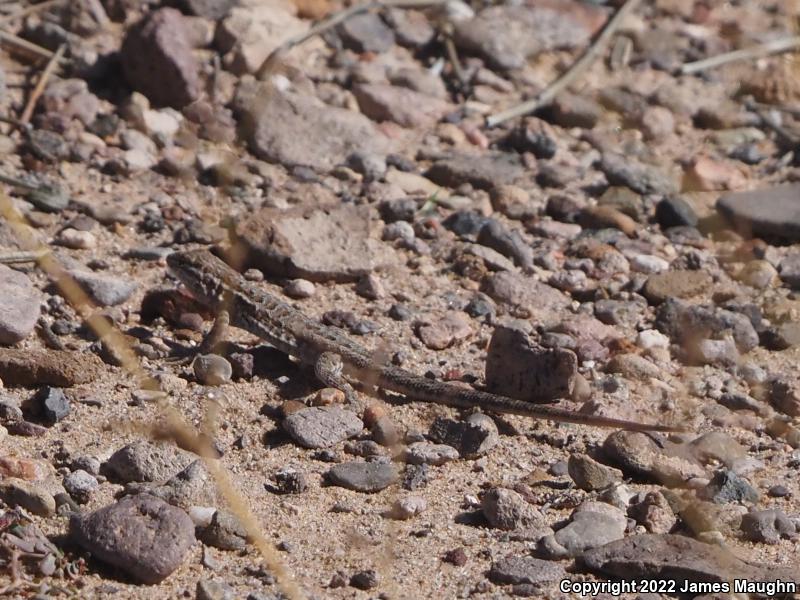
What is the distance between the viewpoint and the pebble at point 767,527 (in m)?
5.18

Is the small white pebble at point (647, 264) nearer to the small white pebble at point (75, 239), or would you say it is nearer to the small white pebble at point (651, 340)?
the small white pebble at point (651, 340)

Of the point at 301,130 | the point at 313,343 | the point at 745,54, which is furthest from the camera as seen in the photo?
the point at 745,54

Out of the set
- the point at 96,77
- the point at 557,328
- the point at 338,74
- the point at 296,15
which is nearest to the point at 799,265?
the point at 557,328

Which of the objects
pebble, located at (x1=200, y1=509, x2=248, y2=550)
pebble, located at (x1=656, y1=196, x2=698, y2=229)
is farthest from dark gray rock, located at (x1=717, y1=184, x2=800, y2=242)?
pebble, located at (x1=200, y1=509, x2=248, y2=550)

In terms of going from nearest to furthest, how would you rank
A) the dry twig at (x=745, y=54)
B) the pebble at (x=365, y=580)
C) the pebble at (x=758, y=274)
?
the pebble at (x=365, y=580) < the pebble at (x=758, y=274) < the dry twig at (x=745, y=54)

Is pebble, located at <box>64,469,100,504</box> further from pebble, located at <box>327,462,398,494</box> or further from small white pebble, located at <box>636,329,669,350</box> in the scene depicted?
→ small white pebble, located at <box>636,329,669,350</box>

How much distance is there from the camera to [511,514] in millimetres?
5199

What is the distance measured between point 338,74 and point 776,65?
364 centimetres

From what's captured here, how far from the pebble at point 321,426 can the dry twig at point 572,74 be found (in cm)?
359

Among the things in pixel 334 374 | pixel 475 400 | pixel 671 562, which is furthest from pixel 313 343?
pixel 671 562

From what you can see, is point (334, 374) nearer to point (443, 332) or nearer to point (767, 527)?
point (443, 332)

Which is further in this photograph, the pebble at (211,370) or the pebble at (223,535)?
the pebble at (211,370)

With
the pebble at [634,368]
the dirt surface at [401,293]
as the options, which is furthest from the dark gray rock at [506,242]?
the pebble at [634,368]

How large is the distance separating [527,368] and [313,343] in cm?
115
